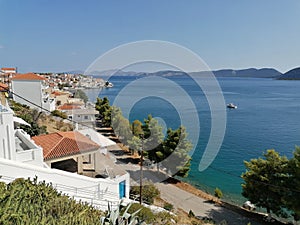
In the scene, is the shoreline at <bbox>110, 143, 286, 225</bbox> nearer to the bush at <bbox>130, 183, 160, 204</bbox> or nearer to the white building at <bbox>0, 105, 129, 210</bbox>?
the bush at <bbox>130, 183, 160, 204</bbox>

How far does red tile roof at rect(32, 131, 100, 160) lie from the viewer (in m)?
9.02

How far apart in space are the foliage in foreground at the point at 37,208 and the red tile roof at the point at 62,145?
4.17m

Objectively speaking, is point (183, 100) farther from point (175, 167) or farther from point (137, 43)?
point (137, 43)

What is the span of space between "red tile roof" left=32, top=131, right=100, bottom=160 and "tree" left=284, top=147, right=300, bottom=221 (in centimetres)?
750

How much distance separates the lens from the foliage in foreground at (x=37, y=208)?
321cm

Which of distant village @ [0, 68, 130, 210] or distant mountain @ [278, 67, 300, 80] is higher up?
distant mountain @ [278, 67, 300, 80]

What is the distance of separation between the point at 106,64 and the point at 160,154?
8.40 meters

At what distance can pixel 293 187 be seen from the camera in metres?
9.52

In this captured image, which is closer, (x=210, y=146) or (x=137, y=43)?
(x=137, y=43)

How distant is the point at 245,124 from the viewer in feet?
108

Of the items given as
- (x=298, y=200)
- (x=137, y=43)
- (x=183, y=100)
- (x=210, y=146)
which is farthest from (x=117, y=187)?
(x=183, y=100)

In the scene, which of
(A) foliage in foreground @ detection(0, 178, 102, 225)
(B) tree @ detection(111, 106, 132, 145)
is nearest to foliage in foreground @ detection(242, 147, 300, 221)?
(A) foliage in foreground @ detection(0, 178, 102, 225)

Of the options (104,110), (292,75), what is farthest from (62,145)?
(292,75)

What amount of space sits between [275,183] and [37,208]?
31.0ft
